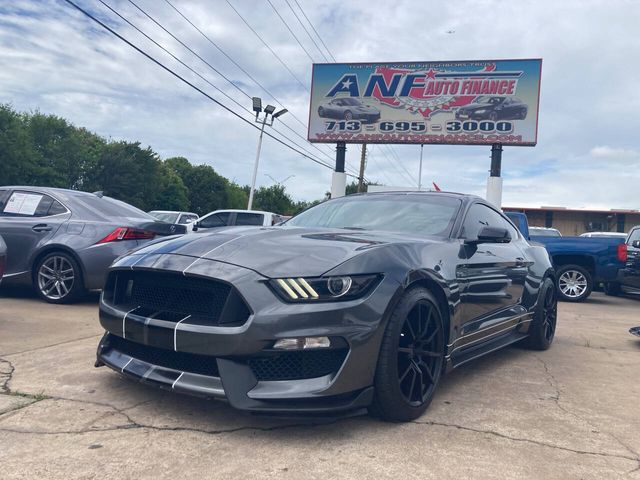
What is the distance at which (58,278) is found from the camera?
6266 mm

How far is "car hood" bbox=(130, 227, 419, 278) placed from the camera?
2.73 metres

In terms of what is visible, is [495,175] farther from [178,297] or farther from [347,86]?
[178,297]

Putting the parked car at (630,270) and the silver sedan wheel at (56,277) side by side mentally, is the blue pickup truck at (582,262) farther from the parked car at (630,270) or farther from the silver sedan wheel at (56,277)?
the silver sedan wheel at (56,277)

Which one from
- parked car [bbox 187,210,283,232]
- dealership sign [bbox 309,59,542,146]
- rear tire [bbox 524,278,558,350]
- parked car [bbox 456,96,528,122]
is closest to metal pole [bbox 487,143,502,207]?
dealership sign [bbox 309,59,542,146]

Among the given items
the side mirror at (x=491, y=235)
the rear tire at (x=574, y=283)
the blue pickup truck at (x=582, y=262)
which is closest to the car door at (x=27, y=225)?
the side mirror at (x=491, y=235)

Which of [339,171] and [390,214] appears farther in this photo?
[339,171]

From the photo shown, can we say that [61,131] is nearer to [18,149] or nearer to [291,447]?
[18,149]

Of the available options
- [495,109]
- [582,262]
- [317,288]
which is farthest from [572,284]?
[495,109]

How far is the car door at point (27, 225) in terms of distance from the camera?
6324mm

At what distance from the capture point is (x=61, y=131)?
50594 mm

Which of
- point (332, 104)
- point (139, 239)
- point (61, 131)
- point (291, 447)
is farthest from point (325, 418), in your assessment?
point (61, 131)

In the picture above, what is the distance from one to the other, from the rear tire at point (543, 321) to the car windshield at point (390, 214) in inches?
67.0

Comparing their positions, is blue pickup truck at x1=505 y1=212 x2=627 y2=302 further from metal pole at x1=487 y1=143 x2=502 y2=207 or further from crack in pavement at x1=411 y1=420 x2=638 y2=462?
metal pole at x1=487 y1=143 x2=502 y2=207

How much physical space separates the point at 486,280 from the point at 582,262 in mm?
7681
